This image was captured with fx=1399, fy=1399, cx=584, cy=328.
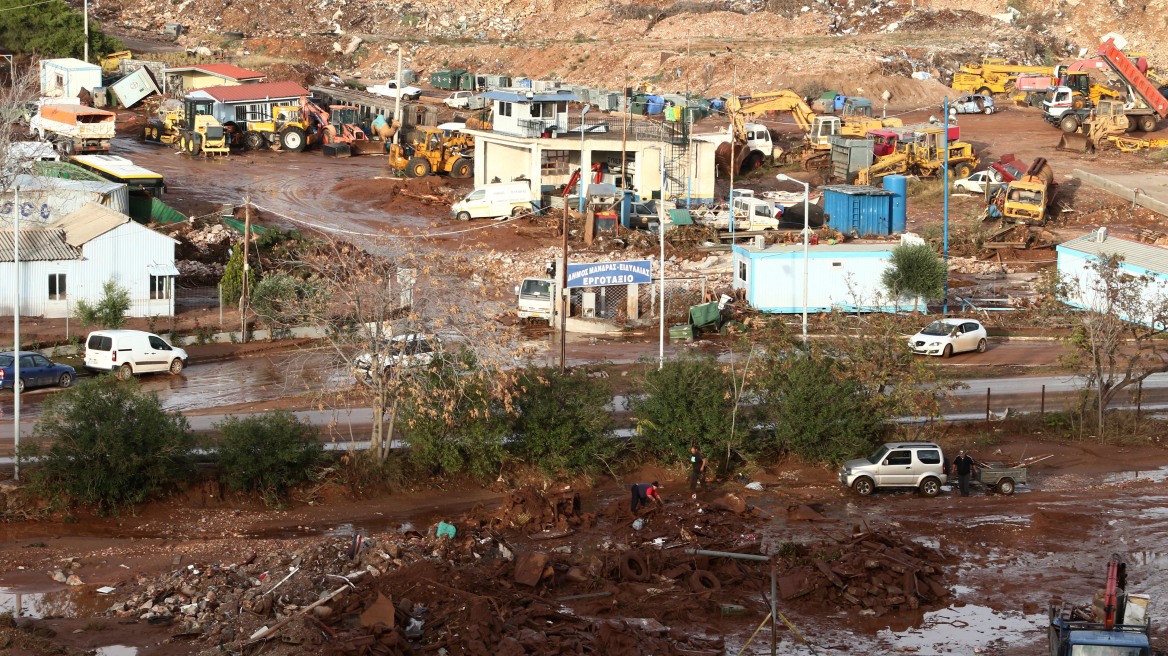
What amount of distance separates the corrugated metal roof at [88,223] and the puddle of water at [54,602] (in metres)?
17.8

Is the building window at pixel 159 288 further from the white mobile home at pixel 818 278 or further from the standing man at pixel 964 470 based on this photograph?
the standing man at pixel 964 470

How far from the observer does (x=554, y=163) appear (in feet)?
172

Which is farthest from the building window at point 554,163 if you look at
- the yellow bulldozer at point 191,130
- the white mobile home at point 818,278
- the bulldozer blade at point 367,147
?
the yellow bulldozer at point 191,130

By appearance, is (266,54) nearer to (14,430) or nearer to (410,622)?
(14,430)

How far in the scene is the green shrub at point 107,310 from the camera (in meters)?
37.1

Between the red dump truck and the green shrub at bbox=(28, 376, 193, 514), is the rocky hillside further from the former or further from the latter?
the green shrub at bbox=(28, 376, 193, 514)

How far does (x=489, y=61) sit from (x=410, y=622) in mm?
72746

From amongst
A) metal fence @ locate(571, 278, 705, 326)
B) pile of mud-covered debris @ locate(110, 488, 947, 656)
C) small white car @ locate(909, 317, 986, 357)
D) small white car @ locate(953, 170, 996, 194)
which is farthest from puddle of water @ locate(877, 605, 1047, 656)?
small white car @ locate(953, 170, 996, 194)

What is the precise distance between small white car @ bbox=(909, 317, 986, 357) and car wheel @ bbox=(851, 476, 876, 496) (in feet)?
31.9

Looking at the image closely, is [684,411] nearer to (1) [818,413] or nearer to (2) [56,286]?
(1) [818,413]

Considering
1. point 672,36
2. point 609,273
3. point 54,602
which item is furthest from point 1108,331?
point 672,36

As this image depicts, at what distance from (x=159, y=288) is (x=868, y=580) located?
79.2 ft

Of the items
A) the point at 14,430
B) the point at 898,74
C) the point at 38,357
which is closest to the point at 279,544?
the point at 14,430

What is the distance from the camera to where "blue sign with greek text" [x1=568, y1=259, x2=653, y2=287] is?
36312mm
